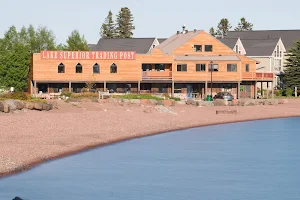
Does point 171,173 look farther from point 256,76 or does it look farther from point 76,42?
point 76,42

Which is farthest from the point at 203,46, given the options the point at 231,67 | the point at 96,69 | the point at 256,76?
the point at 96,69

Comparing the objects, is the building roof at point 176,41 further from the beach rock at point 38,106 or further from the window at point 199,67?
the beach rock at point 38,106

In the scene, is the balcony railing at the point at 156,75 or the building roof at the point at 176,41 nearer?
the balcony railing at the point at 156,75

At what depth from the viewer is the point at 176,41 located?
101812 mm

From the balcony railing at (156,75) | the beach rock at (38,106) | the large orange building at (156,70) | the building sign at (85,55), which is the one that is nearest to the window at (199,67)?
the large orange building at (156,70)

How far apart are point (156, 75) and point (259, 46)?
32.2 metres

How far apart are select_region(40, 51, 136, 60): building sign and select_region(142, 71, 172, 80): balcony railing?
334 cm

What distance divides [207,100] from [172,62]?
9362 mm

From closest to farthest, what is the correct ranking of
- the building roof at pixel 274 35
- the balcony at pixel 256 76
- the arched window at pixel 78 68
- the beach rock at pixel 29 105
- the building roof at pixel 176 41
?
1. the beach rock at pixel 29 105
2. the arched window at pixel 78 68
3. the balcony at pixel 256 76
4. the building roof at pixel 176 41
5. the building roof at pixel 274 35

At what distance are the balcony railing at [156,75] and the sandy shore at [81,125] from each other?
637 inches

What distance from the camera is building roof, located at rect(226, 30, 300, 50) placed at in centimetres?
12581

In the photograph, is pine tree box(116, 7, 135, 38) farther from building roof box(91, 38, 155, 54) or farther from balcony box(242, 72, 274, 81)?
balcony box(242, 72, 274, 81)

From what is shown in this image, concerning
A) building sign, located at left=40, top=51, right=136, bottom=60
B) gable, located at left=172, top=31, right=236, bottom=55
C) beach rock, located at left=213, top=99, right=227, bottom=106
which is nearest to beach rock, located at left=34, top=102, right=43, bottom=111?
beach rock, located at left=213, top=99, right=227, bottom=106

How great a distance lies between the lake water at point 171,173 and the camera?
95.1 ft
